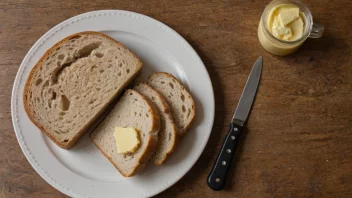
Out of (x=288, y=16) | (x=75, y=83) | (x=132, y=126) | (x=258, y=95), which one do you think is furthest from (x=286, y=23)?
(x=75, y=83)

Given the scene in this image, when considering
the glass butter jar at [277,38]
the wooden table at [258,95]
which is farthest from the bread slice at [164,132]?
the glass butter jar at [277,38]

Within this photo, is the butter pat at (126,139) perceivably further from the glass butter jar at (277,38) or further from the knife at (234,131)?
the glass butter jar at (277,38)

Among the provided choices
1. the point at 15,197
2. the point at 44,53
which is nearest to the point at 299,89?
the point at 44,53

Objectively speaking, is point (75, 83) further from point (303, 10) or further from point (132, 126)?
point (303, 10)

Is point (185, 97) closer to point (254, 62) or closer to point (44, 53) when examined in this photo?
point (254, 62)

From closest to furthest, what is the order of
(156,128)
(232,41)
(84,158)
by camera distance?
1. (156,128)
2. (84,158)
3. (232,41)

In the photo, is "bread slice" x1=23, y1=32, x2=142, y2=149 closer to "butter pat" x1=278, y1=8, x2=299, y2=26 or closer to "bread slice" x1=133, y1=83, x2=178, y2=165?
"bread slice" x1=133, y1=83, x2=178, y2=165

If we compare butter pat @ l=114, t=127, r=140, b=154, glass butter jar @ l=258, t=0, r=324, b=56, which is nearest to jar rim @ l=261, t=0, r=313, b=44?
glass butter jar @ l=258, t=0, r=324, b=56
